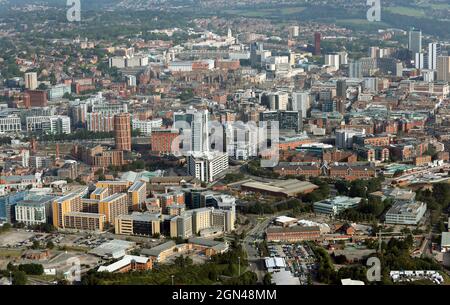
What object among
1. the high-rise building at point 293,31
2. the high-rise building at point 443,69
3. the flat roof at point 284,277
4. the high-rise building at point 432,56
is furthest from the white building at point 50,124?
the high-rise building at point 293,31

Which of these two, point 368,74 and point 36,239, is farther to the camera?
point 368,74

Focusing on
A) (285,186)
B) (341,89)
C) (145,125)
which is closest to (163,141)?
(145,125)

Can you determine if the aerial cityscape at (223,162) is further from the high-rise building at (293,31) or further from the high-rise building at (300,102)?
the high-rise building at (293,31)

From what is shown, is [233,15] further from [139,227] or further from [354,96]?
[139,227]

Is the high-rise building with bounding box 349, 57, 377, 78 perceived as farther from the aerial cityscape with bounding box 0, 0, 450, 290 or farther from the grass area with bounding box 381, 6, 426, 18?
the grass area with bounding box 381, 6, 426, 18
